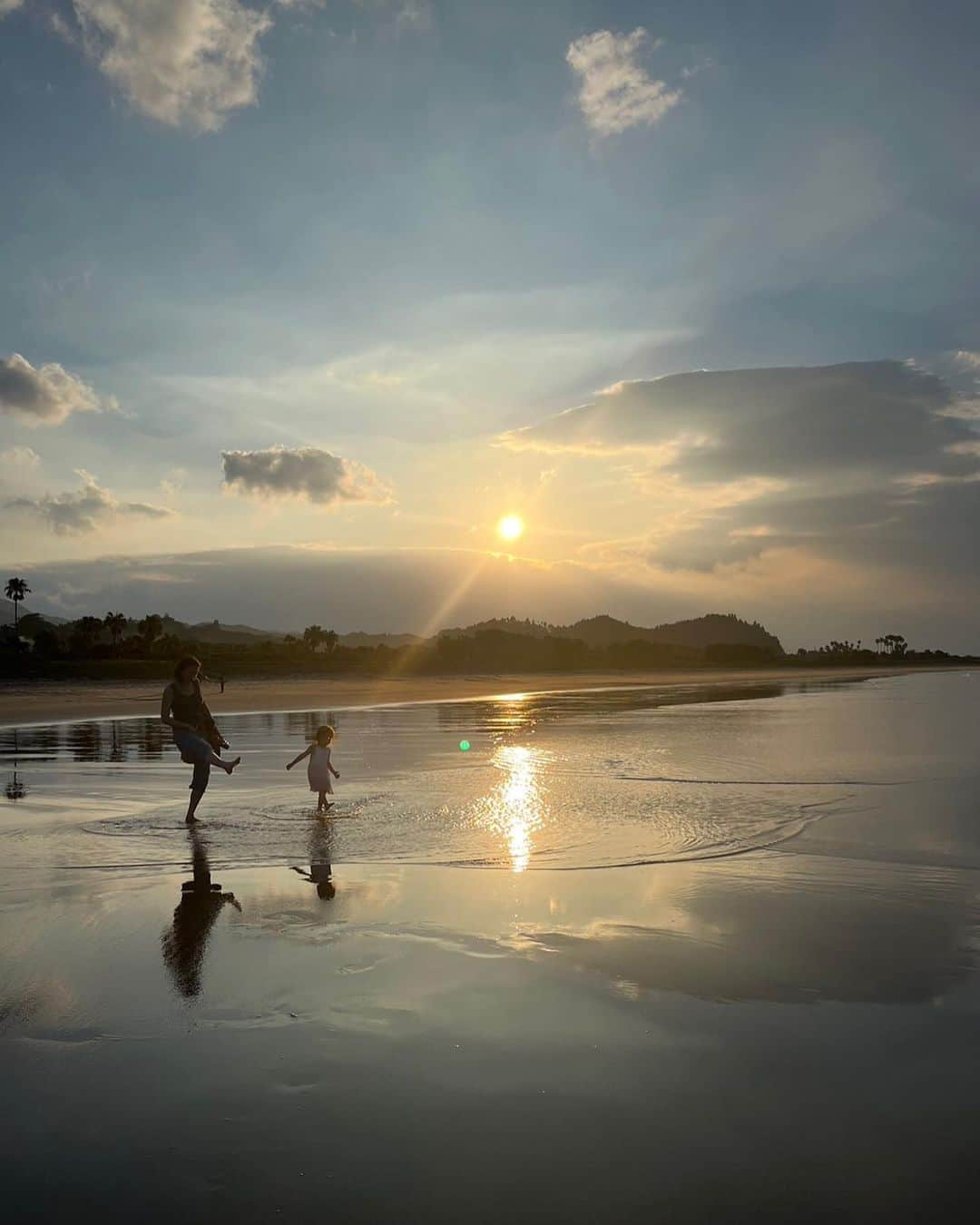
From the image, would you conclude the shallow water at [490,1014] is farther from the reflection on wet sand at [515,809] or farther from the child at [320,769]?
the child at [320,769]

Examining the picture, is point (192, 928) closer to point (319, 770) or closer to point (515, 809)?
point (319, 770)

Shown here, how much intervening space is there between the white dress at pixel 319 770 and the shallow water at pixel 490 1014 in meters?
0.54

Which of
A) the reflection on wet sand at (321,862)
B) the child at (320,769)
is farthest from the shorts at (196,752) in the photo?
the reflection on wet sand at (321,862)

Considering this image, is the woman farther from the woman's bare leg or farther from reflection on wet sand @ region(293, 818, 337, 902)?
reflection on wet sand @ region(293, 818, 337, 902)

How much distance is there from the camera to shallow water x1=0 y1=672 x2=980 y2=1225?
3.85 m

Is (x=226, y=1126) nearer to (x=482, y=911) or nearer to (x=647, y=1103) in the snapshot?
(x=647, y=1103)

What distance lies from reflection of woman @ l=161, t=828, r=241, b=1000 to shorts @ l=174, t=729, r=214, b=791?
8.72 ft

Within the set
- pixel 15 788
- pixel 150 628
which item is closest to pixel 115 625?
pixel 150 628

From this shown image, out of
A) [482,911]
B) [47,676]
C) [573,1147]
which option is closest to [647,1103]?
[573,1147]

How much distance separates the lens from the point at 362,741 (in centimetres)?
2469

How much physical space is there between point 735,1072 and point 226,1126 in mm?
2456

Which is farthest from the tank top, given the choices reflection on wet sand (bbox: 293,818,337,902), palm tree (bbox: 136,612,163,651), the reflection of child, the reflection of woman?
palm tree (bbox: 136,612,163,651)

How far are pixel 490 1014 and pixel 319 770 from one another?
7952 millimetres

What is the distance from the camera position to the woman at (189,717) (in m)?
12.7
